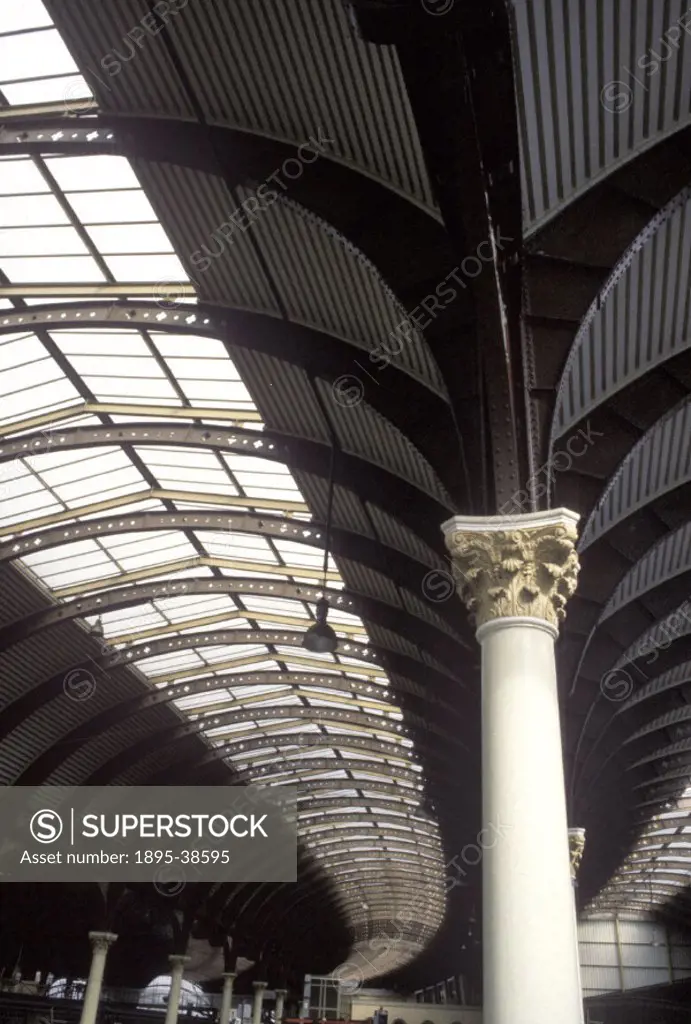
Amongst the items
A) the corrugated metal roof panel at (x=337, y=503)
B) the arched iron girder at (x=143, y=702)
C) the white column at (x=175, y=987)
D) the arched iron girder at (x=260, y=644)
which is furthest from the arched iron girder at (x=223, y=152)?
the white column at (x=175, y=987)

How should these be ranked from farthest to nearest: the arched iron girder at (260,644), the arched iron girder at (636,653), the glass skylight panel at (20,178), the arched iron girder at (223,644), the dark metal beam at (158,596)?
the arched iron girder at (223,644)
the arched iron girder at (260,644)
the dark metal beam at (158,596)
the arched iron girder at (636,653)
the glass skylight panel at (20,178)

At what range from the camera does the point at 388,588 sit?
66.9ft

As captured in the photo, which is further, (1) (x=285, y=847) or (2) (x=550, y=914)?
(1) (x=285, y=847)

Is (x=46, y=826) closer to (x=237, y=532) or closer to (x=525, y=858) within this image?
(x=237, y=532)

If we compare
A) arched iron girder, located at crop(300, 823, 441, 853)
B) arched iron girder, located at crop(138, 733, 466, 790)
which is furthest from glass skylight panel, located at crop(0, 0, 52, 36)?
arched iron girder, located at crop(300, 823, 441, 853)

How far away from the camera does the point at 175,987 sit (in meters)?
38.9

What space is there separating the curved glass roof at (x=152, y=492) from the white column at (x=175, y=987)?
10860mm

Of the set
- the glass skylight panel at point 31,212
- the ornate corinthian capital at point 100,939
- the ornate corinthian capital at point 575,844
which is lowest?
the ornate corinthian capital at point 100,939

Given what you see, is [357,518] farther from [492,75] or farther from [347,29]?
[492,75]

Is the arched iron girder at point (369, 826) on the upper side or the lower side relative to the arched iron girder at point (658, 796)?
upper

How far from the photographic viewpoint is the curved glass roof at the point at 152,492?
12.7 meters

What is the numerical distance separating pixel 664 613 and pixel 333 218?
1180 cm

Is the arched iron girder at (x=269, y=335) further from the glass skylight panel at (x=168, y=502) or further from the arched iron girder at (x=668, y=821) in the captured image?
the arched iron girder at (x=668, y=821)

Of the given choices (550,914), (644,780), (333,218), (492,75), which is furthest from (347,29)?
(644,780)
